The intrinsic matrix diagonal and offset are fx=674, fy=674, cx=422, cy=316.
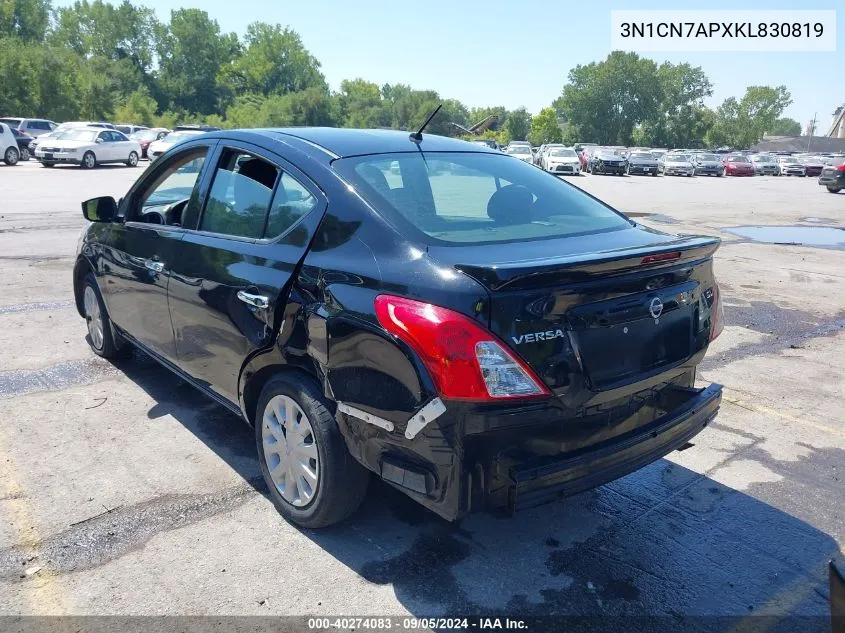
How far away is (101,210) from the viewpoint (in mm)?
4500

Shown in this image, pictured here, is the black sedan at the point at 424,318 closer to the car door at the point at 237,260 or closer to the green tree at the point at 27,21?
the car door at the point at 237,260

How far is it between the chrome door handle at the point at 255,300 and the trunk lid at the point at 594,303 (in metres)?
0.90

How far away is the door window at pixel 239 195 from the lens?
329cm

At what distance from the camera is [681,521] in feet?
10.7

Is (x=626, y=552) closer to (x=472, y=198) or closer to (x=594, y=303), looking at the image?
(x=594, y=303)

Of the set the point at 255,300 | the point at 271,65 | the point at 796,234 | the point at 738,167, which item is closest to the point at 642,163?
the point at 738,167

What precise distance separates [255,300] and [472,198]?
1.18m

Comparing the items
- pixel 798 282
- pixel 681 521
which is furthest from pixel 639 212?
pixel 681 521

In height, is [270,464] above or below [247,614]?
above

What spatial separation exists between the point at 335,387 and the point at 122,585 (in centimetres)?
115

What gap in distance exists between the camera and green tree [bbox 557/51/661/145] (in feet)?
333

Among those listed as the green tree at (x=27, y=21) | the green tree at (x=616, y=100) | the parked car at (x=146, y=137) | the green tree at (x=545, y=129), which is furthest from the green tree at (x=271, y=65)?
the parked car at (x=146, y=137)

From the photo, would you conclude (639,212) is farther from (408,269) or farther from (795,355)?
(408,269)

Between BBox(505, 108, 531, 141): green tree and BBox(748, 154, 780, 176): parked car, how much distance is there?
54.5m
